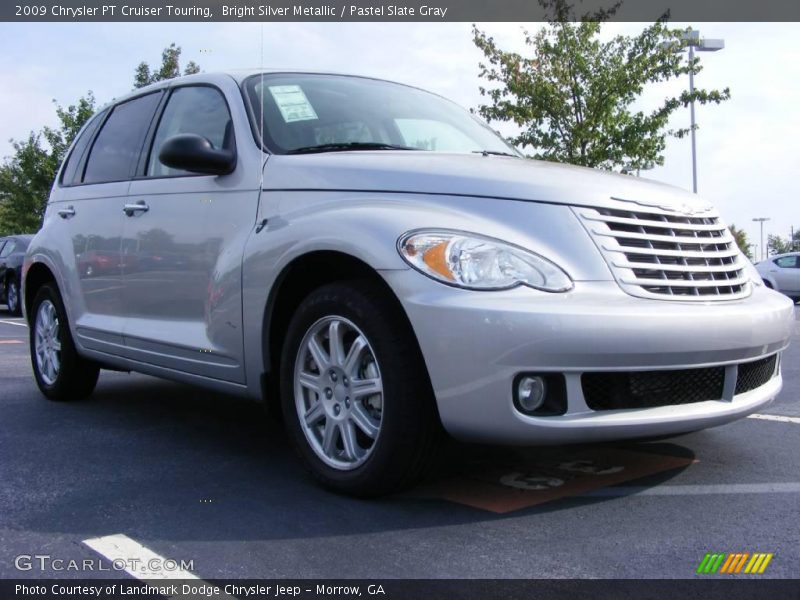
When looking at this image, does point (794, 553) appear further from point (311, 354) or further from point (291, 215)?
point (291, 215)

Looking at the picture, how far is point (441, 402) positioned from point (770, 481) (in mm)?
1479

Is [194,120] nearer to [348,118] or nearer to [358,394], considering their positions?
[348,118]

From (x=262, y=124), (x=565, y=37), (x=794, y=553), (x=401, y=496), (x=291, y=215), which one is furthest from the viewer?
(x=565, y=37)

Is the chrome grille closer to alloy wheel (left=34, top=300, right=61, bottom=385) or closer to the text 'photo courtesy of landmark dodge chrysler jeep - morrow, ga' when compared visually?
the text 'photo courtesy of landmark dodge chrysler jeep - morrow, ga'

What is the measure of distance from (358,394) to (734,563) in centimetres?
138

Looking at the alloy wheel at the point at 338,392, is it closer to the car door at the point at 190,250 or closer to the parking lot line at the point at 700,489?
the car door at the point at 190,250

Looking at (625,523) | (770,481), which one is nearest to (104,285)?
(625,523)

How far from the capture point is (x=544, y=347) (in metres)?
2.82

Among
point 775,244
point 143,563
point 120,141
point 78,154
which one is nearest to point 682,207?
point 143,563

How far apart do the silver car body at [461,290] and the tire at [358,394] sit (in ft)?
0.43

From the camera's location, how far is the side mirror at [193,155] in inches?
148

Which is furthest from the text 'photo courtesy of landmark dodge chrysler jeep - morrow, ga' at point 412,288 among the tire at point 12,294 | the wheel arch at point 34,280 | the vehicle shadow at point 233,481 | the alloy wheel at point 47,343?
the tire at point 12,294

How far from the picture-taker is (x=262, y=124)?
157 inches

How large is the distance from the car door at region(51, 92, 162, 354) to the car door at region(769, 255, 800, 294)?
715 inches
